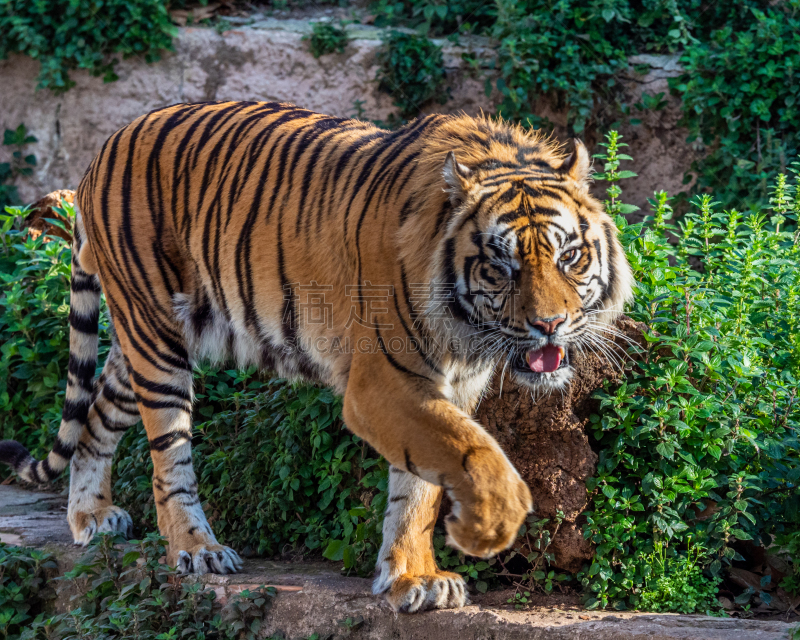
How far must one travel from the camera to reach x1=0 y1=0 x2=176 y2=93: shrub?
6746 millimetres

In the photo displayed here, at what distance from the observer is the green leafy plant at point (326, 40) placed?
6676 millimetres

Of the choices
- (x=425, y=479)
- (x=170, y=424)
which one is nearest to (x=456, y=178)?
(x=425, y=479)

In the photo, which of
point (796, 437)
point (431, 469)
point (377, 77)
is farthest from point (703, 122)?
point (431, 469)

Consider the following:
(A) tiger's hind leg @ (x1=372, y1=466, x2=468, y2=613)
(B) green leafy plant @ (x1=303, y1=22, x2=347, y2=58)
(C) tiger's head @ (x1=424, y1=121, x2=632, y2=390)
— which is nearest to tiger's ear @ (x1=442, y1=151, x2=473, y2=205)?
(C) tiger's head @ (x1=424, y1=121, x2=632, y2=390)

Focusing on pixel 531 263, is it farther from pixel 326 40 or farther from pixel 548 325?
pixel 326 40

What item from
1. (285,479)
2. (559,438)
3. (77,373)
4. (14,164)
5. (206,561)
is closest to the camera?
(559,438)

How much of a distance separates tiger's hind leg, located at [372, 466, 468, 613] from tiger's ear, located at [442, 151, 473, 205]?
106 cm

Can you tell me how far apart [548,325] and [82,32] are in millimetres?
5782

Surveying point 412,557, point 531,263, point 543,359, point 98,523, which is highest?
point 531,263

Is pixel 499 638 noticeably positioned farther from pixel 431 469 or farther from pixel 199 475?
pixel 199 475

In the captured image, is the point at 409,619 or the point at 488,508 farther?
the point at 409,619

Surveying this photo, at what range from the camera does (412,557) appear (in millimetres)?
3012

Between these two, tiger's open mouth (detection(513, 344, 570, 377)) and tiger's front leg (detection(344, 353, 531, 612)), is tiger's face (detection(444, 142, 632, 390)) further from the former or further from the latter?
tiger's front leg (detection(344, 353, 531, 612))

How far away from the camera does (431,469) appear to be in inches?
101
